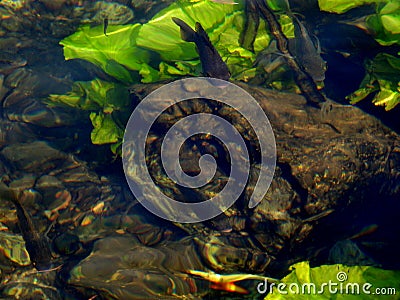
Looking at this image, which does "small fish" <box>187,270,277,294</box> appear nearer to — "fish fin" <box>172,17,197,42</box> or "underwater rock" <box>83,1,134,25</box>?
"fish fin" <box>172,17,197,42</box>

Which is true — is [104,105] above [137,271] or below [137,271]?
above

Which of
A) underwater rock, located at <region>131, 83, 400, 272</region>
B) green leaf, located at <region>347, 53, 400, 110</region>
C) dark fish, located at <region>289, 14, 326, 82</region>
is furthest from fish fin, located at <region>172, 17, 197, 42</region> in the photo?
green leaf, located at <region>347, 53, 400, 110</region>

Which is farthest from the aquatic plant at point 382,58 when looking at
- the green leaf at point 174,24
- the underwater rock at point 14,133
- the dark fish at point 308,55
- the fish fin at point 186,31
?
the underwater rock at point 14,133

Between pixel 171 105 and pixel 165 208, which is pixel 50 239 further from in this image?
pixel 171 105

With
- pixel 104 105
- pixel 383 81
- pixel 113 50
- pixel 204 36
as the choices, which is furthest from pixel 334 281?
pixel 113 50

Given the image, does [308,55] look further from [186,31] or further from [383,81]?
[186,31]

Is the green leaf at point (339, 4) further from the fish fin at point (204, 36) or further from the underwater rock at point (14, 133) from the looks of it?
the underwater rock at point (14, 133)
